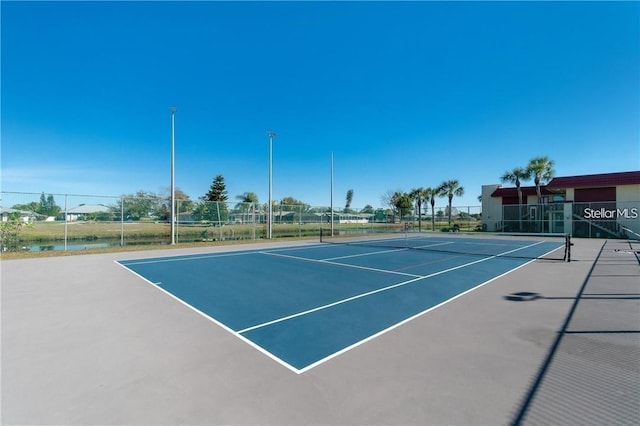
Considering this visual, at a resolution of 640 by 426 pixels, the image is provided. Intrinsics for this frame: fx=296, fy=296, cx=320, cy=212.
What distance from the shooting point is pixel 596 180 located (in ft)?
85.6

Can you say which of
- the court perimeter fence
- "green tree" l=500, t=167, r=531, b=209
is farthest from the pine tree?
"green tree" l=500, t=167, r=531, b=209

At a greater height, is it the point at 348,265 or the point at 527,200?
the point at 527,200

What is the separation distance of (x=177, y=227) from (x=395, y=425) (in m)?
19.0

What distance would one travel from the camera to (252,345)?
12.4 ft

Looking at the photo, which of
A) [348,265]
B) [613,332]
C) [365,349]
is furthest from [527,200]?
[365,349]

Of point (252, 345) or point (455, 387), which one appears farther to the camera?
point (252, 345)

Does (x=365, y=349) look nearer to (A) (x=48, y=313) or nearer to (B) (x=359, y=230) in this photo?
(A) (x=48, y=313)

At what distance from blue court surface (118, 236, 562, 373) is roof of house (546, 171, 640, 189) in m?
22.1

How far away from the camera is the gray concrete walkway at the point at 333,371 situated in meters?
2.43

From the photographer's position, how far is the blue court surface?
403 centimetres

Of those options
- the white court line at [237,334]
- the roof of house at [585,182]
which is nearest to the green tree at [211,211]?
the white court line at [237,334]

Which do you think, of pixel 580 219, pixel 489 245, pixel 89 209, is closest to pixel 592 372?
pixel 489 245

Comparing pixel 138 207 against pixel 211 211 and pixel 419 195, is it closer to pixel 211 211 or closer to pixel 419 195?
pixel 211 211

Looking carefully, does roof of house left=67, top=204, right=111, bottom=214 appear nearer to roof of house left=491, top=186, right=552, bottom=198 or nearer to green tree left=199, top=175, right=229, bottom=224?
green tree left=199, top=175, right=229, bottom=224
